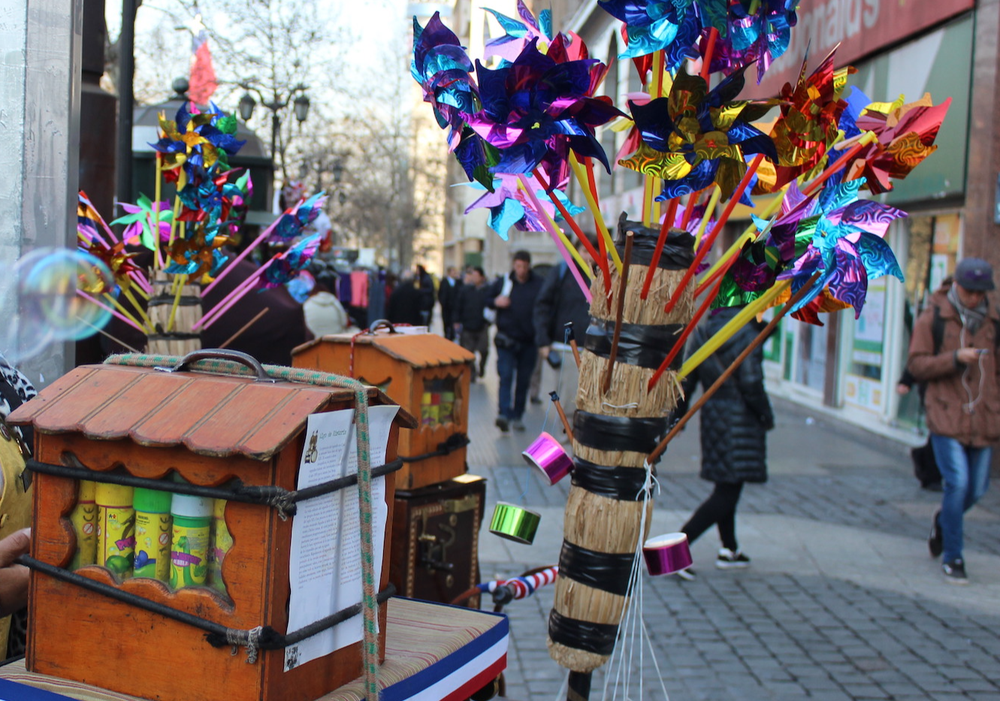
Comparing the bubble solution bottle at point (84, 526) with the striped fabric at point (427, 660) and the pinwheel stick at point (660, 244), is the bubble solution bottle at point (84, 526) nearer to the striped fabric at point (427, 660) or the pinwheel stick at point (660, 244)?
the striped fabric at point (427, 660)

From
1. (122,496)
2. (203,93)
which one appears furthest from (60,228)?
(203,93)

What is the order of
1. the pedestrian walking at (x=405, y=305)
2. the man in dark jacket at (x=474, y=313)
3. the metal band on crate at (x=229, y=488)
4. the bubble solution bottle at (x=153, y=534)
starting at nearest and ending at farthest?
the metal band on crate at (x=229, y=488)
the bubble solution bottle at (x=153, y=534)
the man in dark jacket at (x=474, y=313)
the pedestrian walking at (x=405, y=305)

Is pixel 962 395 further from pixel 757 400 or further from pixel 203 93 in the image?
pixel 203 93

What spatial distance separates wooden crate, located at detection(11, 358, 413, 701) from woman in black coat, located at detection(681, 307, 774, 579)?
13.4ft

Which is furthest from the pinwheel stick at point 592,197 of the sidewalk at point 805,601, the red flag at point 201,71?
the red flag at point 201,71

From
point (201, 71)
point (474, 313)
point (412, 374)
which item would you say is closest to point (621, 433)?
point (412, 374)

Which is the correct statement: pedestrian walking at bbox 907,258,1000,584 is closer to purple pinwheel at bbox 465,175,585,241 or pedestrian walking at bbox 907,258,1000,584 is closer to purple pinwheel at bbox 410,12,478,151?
purple pinwheel at bbox 465,175,585,241

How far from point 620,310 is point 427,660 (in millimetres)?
975

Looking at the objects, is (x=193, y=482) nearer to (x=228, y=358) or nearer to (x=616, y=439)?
(x=228, y=358)

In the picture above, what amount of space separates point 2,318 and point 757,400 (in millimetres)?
4028

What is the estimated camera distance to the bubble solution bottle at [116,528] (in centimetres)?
167

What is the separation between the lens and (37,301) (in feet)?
9.61

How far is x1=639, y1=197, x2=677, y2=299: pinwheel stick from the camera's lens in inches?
→ 91.8

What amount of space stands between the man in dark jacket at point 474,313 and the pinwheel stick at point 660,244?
12080mm
